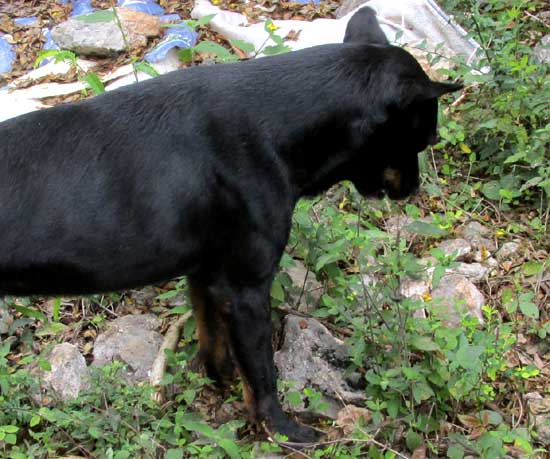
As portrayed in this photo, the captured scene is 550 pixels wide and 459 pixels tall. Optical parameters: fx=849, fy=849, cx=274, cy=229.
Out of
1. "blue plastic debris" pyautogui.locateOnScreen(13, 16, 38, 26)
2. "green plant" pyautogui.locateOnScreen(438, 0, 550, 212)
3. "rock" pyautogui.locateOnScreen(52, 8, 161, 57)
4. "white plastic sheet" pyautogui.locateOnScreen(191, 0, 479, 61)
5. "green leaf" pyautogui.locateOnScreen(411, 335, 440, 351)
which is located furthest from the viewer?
"blue plastic debris" pyautogui.locateOnScreen(13, 16, 38, 26)

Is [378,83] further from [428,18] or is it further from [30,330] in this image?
[428,18]

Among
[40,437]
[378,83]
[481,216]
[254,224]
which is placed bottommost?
[481,216]

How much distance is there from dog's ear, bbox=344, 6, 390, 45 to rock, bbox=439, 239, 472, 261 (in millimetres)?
1643

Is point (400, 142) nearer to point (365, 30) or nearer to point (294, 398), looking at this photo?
point (365, 30)

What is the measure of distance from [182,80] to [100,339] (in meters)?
1.60

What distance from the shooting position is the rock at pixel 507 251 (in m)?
5.15

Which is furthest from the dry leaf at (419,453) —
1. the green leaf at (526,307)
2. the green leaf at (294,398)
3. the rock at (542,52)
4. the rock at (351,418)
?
the rock at (542,52)

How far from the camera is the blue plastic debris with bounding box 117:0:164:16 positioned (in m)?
7.55

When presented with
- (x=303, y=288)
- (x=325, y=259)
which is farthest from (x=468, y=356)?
(x=303, y=288)

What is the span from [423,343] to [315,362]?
0.67m

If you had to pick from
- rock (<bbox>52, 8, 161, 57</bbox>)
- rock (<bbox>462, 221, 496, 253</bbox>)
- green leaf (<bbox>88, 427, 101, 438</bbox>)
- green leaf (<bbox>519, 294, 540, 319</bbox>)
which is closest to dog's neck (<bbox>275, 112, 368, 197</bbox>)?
green leaf (<bbox>519, 294, 540, 319</bbox>)

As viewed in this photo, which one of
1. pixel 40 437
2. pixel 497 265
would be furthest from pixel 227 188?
pixel 497 265

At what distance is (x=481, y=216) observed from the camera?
18.2 ft

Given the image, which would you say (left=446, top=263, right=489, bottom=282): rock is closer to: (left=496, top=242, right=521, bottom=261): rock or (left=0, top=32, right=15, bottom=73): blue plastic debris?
(left=496, top=242, right=521, bottom=261): rock
